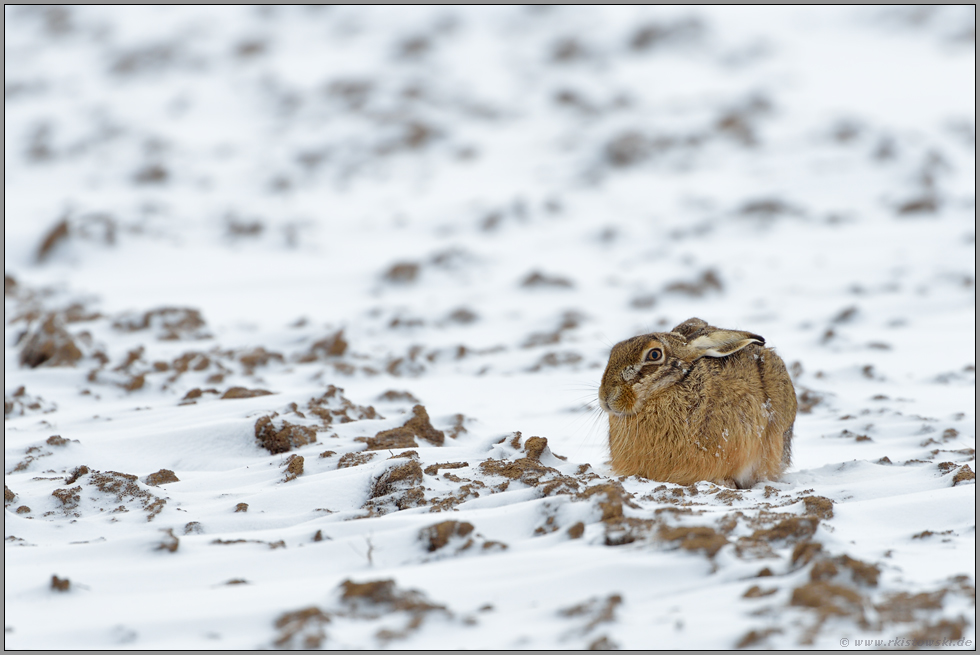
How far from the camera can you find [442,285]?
32.6 ft

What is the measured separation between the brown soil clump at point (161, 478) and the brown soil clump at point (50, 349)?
2709mm

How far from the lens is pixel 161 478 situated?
12.4ft

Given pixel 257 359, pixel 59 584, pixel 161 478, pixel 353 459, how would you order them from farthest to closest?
pixel 257 359
pixel 353 459
pixel 161 478
pixel 59 584

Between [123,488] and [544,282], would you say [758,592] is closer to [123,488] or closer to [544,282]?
[123,488]

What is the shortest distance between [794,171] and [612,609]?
12.3 meters

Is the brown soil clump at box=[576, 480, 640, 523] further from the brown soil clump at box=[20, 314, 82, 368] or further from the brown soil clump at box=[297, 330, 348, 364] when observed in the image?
the brown soil clump at box=[20, 314, 82, 368]

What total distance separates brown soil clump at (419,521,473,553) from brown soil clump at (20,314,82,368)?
165 inches

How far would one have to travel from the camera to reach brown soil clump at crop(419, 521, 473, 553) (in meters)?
2.86

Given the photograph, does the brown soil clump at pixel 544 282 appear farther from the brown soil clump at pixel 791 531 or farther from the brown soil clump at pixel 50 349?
the brown soil clump at pixel 791 531

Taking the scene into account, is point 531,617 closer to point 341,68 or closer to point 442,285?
point 442,285

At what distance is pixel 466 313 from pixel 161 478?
16.1ft

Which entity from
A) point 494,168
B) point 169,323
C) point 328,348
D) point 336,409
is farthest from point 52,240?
point 336,409

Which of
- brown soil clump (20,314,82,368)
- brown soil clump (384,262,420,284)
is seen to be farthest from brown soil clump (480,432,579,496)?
brown soil clump (384,262,420,284)

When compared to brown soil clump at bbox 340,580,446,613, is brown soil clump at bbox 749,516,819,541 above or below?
below
